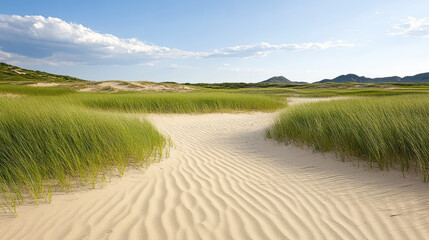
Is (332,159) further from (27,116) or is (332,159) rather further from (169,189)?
(27,116)

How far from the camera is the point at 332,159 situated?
4367 millimetres

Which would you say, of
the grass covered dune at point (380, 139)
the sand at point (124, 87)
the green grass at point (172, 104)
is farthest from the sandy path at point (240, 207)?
the sand at point (124, 87)

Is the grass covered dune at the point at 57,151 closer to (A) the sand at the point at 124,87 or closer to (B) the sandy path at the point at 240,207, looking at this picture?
(B) the sandy path at the point at 240,207

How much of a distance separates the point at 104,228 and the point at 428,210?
337 centimetres

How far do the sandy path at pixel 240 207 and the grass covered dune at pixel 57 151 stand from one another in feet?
1.33

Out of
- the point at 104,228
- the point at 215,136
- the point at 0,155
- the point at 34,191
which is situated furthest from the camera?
the point at 215,136

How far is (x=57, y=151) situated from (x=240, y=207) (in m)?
2.77

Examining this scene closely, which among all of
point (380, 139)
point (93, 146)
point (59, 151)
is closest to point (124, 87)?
point (93, 146)

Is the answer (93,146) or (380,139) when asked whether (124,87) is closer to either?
(93,146)

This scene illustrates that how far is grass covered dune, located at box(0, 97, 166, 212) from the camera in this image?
2965mm

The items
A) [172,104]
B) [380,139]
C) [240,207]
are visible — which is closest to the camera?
[240,207]

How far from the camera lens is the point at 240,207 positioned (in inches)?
104

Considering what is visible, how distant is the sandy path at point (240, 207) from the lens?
2.16 m

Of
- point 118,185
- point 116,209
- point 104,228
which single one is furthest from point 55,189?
point 104,228
